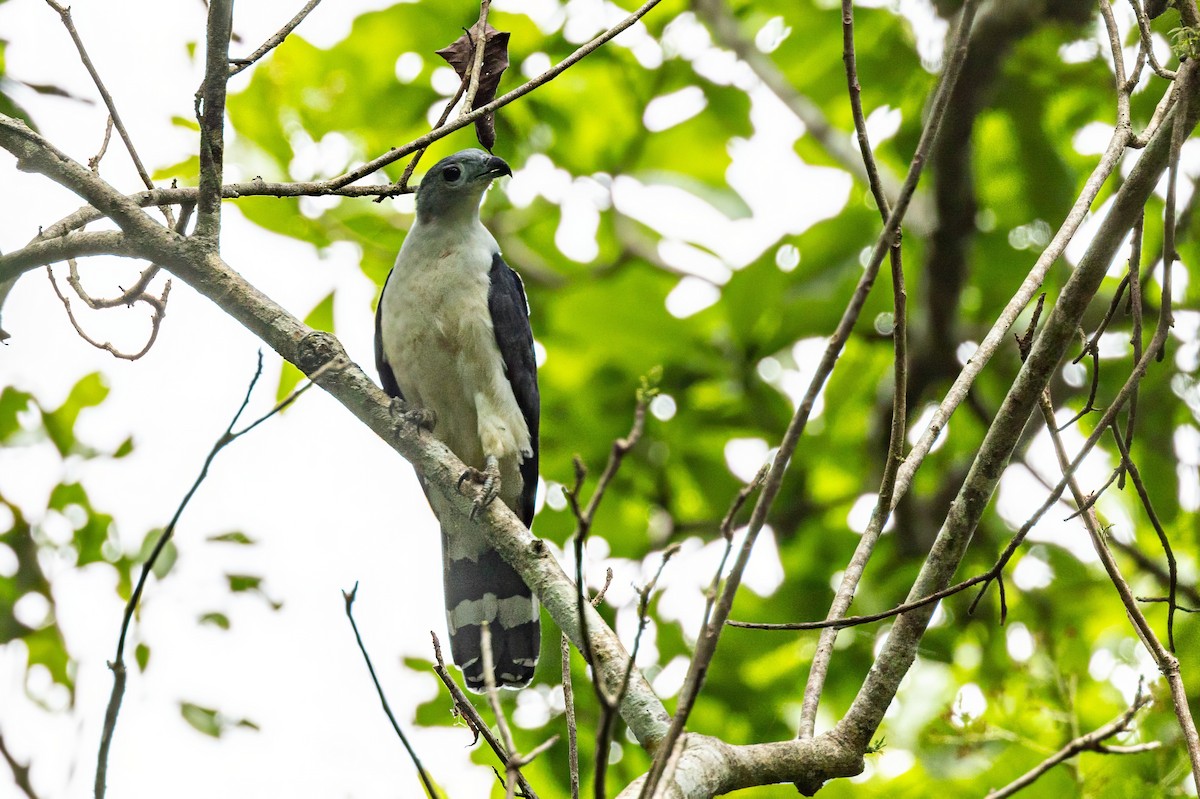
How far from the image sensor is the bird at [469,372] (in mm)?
5320

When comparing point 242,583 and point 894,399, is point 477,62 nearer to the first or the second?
point 894,399

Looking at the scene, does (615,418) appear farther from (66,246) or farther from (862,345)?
(66,246)

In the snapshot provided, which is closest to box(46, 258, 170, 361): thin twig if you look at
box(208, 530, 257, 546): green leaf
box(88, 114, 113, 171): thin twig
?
box(88, 114, 113, 171): thin twig

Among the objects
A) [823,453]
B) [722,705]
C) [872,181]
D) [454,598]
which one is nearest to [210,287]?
[872,181]

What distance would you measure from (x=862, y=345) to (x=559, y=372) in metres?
1.74

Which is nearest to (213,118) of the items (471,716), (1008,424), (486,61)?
(486,61)

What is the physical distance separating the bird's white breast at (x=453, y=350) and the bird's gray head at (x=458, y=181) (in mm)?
248

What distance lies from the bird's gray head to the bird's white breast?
9.8 inches

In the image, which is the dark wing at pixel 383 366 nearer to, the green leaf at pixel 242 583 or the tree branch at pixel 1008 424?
the green leaf at pixel 242 583

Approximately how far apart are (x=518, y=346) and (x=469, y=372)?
1.01 feet

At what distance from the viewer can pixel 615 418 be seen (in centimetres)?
618

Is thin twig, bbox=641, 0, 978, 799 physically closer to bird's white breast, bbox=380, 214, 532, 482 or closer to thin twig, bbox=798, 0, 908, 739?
thin twig, bbox=798, 0, 908, 739

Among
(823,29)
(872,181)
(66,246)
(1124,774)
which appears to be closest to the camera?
(872,181)

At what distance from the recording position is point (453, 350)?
5.31 m
